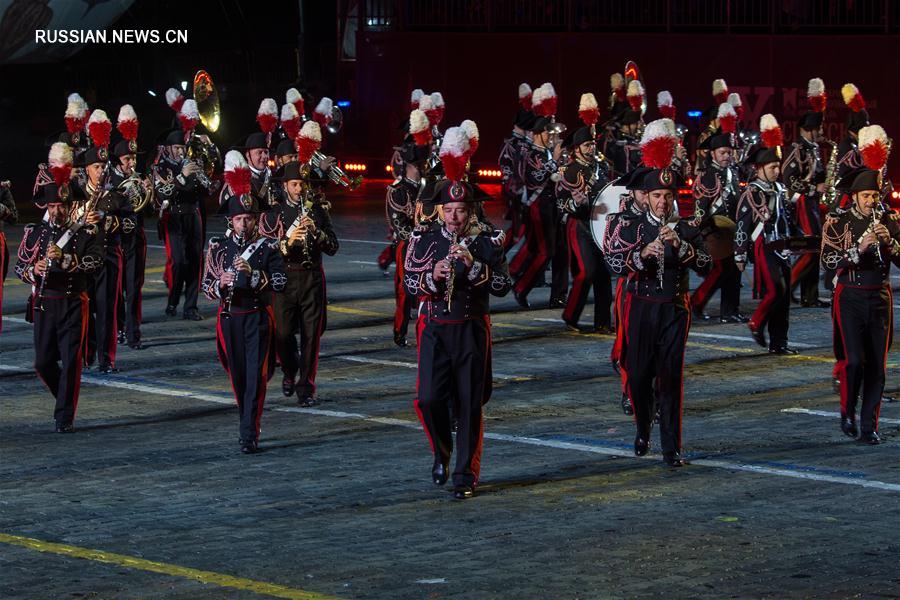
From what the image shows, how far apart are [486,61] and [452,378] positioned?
2658 cm

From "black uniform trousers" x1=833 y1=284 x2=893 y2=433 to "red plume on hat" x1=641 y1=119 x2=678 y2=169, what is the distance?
1.70 meters

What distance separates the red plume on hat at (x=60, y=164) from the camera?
15969mm

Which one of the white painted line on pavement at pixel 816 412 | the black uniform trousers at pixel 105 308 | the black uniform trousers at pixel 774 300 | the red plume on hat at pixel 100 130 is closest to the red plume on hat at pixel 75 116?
the red plume on hat at pixel 100 130

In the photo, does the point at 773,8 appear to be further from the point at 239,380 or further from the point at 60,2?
the point at 239,380

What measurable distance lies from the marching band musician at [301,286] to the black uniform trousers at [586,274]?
434cm

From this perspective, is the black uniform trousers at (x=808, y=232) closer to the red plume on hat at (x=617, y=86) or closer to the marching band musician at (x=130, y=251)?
the red plume on hat at (x=617, y=86)

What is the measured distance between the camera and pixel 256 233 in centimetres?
1478

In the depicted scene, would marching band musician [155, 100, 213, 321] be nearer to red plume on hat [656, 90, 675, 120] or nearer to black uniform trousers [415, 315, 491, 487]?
red plume on hat [656, 90, 675, 120]

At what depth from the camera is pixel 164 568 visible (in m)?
10.7

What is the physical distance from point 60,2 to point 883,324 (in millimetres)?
29787

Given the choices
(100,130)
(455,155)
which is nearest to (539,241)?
(100,130)

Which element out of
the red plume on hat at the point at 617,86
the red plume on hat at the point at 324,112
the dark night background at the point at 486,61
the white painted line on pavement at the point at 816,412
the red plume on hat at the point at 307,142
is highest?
the dark night background at the point at 486,61

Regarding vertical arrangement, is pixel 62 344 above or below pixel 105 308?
below

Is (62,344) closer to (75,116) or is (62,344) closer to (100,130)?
(100,130)
